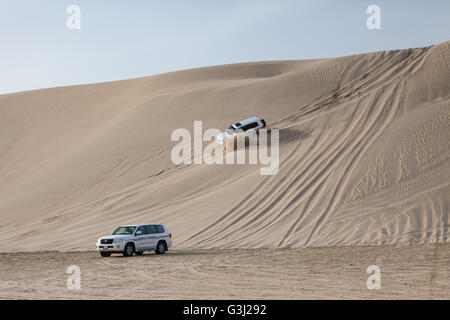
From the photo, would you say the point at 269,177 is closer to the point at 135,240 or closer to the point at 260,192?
the point at 260,192

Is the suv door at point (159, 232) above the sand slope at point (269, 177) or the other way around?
the other way around

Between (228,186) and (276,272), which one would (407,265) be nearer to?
(276,272)

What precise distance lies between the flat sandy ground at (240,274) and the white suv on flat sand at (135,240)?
65cm

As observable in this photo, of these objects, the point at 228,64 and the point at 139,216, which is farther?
the point at 228,64

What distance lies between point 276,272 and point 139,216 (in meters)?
16.8

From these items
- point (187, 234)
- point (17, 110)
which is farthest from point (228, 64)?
point (187, 234)

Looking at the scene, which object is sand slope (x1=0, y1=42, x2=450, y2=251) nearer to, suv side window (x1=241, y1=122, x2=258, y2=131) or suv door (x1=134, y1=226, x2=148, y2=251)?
suv side window (x1=241, y1=122, x2=258, y2=131)

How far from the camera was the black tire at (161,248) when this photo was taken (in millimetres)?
24609

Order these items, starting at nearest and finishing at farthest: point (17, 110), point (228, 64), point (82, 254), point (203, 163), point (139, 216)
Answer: point (82, 254) < point (139, 216) < point (203, 163) < point (17, 110) < point (228, 64)

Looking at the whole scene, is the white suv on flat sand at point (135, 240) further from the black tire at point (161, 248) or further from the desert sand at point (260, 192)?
the desert sand at point (260, 192)

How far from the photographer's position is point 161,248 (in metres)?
24.7

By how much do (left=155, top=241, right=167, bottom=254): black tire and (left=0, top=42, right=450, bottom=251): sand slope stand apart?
269cm

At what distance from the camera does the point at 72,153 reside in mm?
46594

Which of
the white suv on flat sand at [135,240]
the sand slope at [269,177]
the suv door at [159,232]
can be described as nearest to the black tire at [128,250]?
the white suv on flat sand at [135,240]
